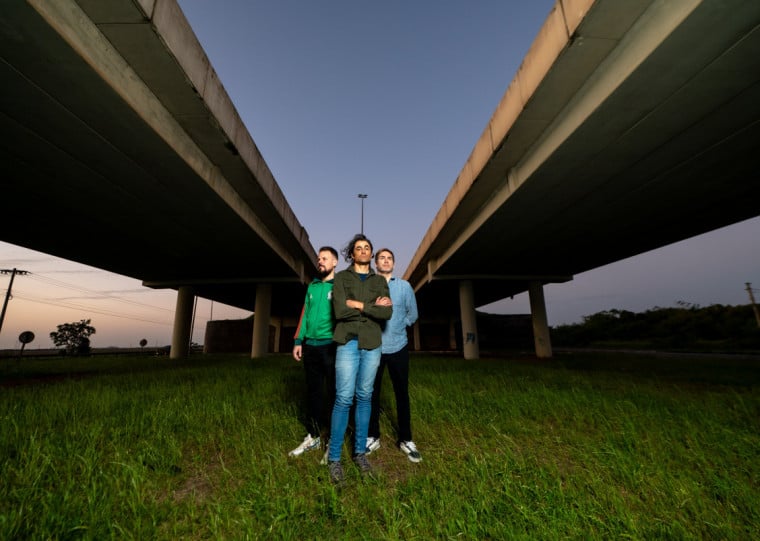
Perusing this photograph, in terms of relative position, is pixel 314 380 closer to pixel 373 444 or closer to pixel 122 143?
pixel 373 444

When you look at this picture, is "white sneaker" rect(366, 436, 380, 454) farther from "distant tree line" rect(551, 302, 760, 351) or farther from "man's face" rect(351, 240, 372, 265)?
"distant tree line" rect(551, 302, 760, 351)

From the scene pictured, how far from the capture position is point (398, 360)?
10.2 ft

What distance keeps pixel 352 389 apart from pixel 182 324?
2107 centimetres

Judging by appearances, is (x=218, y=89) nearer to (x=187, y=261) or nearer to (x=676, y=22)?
(x=676, y=22)

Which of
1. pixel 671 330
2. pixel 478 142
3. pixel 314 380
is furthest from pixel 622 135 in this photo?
pixel 671 330

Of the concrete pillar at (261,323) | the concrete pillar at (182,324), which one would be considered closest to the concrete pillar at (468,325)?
the concrete pillar at (261,323)

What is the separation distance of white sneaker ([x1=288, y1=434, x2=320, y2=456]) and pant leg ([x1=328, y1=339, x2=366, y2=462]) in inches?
21.8

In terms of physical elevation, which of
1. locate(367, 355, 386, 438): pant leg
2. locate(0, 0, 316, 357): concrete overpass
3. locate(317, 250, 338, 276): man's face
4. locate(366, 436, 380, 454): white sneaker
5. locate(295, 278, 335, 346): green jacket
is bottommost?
locate(366, 436, 380, 454): white sneaker

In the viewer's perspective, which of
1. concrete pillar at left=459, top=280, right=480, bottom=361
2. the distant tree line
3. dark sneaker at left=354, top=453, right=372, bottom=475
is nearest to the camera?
dark sneaker at left=354, top=453, right=372, bottom=475

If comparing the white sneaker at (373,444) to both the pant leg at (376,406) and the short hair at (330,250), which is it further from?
the short hair at (330,250)

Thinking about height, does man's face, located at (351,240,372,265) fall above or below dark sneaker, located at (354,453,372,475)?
above

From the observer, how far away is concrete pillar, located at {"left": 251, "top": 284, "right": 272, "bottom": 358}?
18.6 m

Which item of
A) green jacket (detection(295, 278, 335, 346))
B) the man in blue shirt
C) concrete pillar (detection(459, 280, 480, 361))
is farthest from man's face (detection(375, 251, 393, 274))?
concrete pillar (detection(459, 280, 480, 361))

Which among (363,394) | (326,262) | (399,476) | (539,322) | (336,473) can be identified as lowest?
(399,476)
